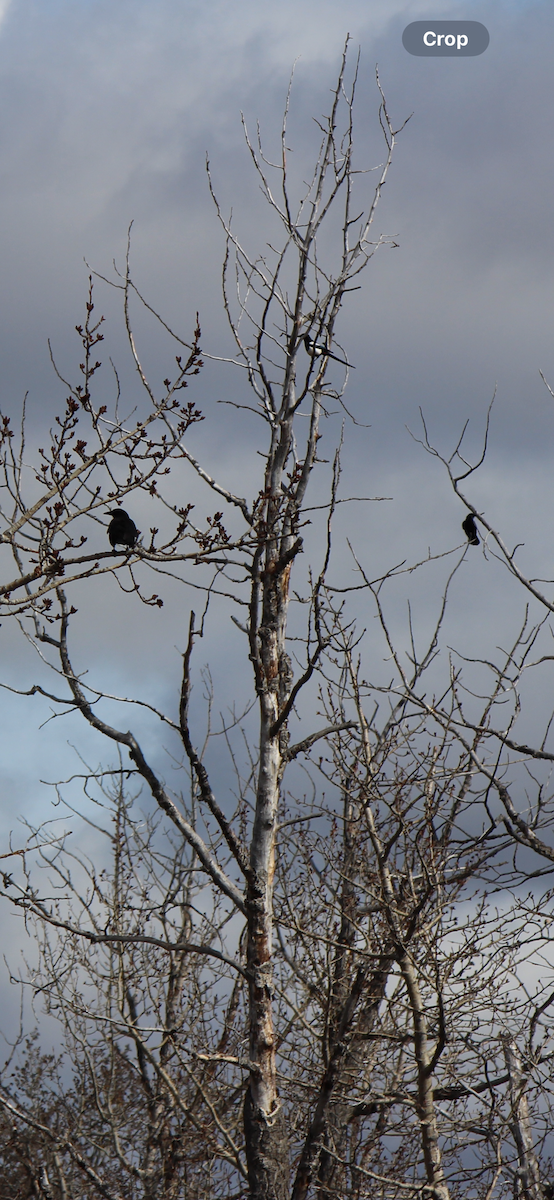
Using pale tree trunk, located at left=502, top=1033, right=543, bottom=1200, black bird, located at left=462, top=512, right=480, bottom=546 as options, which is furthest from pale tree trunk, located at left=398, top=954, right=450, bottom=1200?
black bird, located at left=462, top=512, right=480, bottom=546

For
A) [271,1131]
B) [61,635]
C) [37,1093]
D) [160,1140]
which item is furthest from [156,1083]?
[61,635]

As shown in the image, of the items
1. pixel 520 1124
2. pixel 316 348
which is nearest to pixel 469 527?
pixel 316 348

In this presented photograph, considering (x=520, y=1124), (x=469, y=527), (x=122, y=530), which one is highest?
(x=469, y=527)

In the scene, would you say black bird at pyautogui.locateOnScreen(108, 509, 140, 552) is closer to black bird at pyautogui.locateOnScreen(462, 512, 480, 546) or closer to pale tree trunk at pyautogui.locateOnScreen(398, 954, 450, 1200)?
black bird at pyautogui.locateOnScreen(462, 512, 480, 546)

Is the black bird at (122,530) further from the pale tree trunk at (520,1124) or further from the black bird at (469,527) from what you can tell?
the pale tree trunk at (520,1124)

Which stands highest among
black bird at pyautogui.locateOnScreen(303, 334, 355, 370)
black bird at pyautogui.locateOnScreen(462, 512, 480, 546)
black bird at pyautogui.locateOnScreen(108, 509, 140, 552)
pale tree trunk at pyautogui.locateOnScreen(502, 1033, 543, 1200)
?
black bird at pyautogui.locateOnScreen(303, 334, 355, 370)

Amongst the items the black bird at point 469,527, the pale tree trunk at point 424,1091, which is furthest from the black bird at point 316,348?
the pale tree trunk at point 424,1091

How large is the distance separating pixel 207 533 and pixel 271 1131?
16.1ft

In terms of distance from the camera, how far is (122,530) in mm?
8820

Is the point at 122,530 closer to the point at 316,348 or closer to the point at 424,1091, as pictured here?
the point at 316,348

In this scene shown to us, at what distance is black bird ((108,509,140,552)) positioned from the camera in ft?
28.7

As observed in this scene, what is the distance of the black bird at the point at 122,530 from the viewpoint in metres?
8.74

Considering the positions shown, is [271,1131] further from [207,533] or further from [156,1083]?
[156,1083]

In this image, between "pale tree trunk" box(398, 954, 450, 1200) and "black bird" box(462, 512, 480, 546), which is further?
"black bird" box(462, 512, 480, 546)
